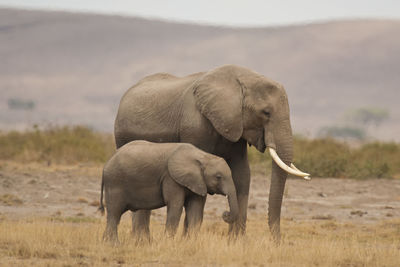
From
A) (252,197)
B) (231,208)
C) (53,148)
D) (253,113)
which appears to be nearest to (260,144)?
(253,113)

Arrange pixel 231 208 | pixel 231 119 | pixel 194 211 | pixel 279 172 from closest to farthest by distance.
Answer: pixel 231 208 → pixel 194 211 → pixel 231 119 → pixel 279 172

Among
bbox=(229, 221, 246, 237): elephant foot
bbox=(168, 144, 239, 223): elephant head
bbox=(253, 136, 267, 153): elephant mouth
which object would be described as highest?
bbox=(253, 136, 267, 153): elephant mouth

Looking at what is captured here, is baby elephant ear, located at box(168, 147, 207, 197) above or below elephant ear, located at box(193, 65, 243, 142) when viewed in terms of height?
below

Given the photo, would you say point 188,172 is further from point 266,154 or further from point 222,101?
point 266,154

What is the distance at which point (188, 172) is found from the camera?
9219 mm

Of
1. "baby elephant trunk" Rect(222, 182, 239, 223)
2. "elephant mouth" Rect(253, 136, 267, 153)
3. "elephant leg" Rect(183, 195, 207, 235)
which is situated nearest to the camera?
"baby elephant trunk" Rect(222, 182, 239, 223)

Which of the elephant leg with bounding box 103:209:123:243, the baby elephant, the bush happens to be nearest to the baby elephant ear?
the baby elephant

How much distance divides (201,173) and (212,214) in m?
5.50

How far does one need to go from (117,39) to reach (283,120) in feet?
431

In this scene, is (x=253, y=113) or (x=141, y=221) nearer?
(x=253, y=113)

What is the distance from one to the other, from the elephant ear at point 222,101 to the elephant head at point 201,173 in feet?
1.69

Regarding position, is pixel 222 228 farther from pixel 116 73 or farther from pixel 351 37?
pixel 351 37

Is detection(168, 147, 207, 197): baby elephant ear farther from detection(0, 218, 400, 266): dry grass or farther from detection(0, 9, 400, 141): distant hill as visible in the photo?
detection(0, 9, 400, 141): distant hill

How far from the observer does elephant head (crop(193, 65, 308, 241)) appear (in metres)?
9.67
